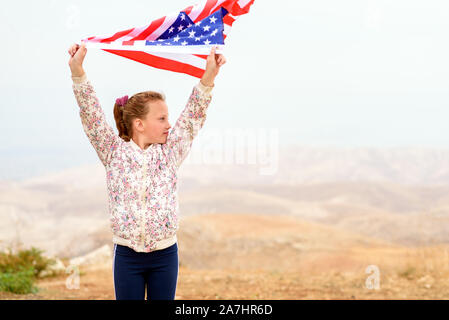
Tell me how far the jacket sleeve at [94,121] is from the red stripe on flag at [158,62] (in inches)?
23.4

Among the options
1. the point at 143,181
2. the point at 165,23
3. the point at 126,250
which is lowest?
the point at 126,250

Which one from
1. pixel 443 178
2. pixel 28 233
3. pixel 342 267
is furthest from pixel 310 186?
pixel 342 267

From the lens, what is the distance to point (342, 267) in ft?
41.7

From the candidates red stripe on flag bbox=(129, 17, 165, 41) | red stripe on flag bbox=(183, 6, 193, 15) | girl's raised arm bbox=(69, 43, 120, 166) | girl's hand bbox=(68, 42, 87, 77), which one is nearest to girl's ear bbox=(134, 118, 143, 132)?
girl's raised arm bbox=(69, 43, 120, 166)

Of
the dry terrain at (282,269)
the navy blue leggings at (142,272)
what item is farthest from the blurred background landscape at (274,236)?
the navy blue leggings at (142,272)

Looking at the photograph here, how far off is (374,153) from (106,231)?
56527mm

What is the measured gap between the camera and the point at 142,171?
3207 mm

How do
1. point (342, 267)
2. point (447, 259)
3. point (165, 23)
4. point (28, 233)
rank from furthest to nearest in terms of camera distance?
point (28, 233) < point (342, 267) < point (447, 259) < point (165, 23)

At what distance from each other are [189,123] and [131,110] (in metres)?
0.36

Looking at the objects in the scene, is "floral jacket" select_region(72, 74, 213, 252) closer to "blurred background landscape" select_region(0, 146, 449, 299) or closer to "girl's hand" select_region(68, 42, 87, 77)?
"girl's hand" select_region(68, 42, 87, 77)

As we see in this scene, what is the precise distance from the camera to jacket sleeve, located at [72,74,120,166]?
3.26 meters

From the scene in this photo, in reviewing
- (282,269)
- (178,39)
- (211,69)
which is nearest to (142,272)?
(211,69)

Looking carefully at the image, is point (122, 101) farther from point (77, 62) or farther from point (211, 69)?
point (211, 69)

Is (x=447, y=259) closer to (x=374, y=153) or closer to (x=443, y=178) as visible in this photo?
(x=443, y=178)
